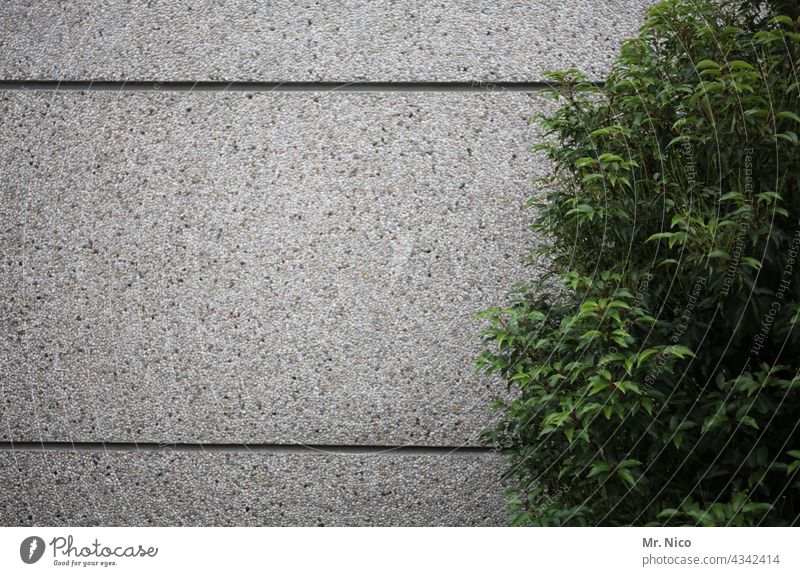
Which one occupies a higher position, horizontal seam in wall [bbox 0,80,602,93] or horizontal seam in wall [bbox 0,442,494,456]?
horizontal seam in wall [bbox 0,80,602,93]

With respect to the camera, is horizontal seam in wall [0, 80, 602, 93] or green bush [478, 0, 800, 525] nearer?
green bush [478, 0, 800, 525]

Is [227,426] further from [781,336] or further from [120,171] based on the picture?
[781,336]

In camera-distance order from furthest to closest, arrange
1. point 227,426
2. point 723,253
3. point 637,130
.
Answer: point 227,426
point 637,130
point 723,253

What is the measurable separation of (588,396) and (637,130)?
75cm

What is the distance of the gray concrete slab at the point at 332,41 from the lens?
296 cm

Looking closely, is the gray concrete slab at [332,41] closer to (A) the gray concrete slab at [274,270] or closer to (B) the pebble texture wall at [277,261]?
(B) the pebble texture wall at [277,261]

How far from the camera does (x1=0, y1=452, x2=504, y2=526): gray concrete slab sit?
2.87 meters

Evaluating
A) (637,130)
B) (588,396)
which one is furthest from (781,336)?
(637,130)

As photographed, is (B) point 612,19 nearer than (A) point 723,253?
No

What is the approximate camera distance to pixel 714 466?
1.96 metres

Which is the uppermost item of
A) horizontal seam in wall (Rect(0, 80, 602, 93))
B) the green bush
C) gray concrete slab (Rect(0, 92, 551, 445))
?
horizontal seam in wall (Rect(0, 80, 602, 93))

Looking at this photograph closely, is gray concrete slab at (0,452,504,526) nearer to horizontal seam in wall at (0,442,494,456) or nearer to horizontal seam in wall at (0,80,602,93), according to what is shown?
horizontal seam in wall at (0,442,494,456)

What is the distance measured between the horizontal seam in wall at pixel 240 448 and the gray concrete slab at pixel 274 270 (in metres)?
0.03

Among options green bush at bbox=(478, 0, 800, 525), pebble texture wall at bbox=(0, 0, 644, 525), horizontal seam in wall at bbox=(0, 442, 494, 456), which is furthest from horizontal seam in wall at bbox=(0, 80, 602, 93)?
horizontal seam in wall at bbox=(0, 442, 494, 456)
